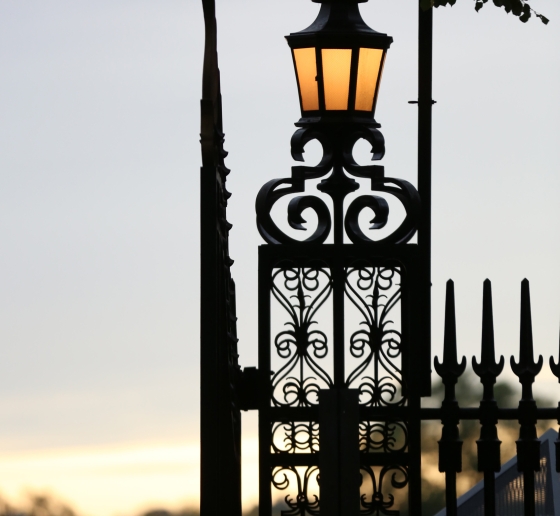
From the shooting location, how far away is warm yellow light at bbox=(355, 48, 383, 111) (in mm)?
5723

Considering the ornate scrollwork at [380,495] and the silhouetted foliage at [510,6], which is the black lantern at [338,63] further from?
the ornate scrollwork at [380,495]

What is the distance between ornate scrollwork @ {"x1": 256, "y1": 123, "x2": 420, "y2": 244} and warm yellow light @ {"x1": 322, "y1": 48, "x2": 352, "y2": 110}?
13 centimetres

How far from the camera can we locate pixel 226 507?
18.7 feet

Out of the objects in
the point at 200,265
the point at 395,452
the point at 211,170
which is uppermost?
the point at 211,170

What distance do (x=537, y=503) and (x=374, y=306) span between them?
1759 mm

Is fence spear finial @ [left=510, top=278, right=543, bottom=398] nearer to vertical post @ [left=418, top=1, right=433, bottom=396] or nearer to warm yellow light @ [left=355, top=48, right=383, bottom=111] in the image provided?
vertical post @ [left=418, top=1, right=433, bottom=396]

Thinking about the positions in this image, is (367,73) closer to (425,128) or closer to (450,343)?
(425,128)

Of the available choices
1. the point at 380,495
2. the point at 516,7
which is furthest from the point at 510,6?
the point at 380,495

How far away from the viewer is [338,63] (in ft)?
18.8

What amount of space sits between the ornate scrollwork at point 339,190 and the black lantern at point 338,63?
0.36 feet

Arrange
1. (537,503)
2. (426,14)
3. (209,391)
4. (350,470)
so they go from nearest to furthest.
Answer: (209,391)
(350,470)
(426,14)
(537,503)

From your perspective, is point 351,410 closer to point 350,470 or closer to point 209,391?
point 350,470

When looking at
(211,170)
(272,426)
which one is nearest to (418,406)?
(272,426)

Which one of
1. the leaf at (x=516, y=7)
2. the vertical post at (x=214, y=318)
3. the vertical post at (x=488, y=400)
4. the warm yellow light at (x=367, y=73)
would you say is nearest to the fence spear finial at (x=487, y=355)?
the vertical post at (x=488, y=400)
